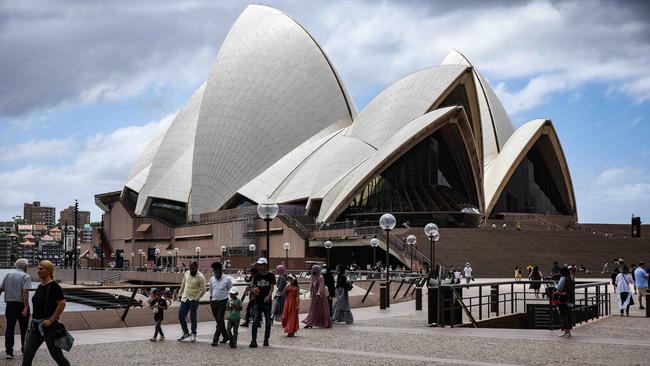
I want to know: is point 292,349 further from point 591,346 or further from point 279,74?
point 279,74

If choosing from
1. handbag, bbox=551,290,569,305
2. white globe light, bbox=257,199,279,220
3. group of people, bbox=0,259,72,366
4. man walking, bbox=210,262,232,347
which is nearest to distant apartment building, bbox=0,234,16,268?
white globe light, bbox=257,199,279,220

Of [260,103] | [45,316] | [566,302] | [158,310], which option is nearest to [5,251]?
[260,103]

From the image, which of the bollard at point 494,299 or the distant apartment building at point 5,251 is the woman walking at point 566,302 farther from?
the distant apartment building at point 5,251

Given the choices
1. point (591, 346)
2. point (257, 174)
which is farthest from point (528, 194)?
point (591, 346)

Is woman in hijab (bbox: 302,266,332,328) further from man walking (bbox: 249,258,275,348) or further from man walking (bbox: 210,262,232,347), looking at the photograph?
man walking (bbox: 210,262,232,347)

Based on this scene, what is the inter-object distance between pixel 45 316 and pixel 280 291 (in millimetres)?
6715

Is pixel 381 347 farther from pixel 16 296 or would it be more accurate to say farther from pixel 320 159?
pixel 320 159

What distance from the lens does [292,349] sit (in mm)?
10250

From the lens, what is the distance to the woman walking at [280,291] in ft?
44.6

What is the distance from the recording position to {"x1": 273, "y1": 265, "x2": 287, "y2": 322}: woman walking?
13580 millimetres

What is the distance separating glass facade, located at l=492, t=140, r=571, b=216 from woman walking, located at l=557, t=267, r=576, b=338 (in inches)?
1651

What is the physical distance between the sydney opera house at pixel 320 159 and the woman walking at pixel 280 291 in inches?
986

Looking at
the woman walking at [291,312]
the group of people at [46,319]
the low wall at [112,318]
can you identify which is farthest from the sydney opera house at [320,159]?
the group of people at [46,319]

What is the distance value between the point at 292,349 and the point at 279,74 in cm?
4618
